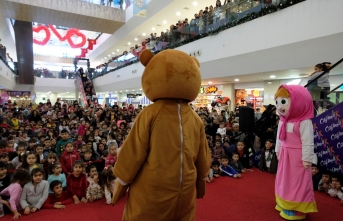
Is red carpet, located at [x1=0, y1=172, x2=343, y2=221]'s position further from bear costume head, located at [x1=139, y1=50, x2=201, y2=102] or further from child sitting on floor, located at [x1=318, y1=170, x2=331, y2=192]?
bear costume head, located at [x1=139, y1=50, x2=201, y2=102]

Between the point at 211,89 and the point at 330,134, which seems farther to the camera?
the point at 211,89

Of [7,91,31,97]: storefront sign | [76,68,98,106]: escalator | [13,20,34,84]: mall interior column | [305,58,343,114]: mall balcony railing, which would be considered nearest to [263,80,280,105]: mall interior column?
[305,58,343,114]: mall balcony railing

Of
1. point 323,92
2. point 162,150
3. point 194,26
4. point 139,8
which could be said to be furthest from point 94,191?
point 139,8

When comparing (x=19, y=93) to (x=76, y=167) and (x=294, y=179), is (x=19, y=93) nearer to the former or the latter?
(x=76, y=167)

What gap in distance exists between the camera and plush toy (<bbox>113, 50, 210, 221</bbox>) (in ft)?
5.61

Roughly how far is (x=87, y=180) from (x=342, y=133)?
13.9 feet

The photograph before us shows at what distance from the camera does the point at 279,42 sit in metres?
7.08

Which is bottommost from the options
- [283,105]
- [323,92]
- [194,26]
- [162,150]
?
[162,150]

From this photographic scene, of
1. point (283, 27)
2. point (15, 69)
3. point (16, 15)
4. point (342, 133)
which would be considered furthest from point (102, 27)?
point (342, 133)

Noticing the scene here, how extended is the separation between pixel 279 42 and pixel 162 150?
6705 millimetres

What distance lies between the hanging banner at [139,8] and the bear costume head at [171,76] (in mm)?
13192

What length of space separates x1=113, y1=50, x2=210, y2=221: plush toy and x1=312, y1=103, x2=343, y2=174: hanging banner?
11.0ft

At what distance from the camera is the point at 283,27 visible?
696 cm

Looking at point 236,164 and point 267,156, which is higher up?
point 267,156
